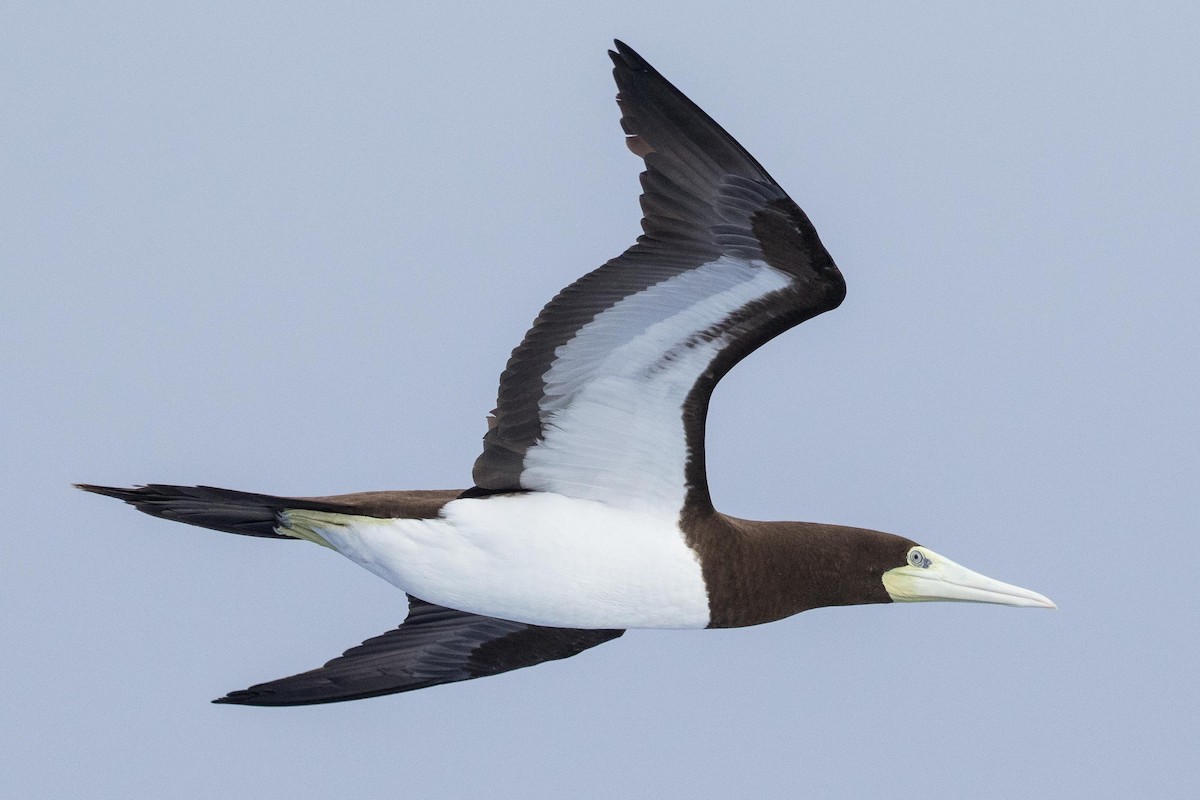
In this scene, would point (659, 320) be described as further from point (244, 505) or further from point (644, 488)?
point (244, 505)

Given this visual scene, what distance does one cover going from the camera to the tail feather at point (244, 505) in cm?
901

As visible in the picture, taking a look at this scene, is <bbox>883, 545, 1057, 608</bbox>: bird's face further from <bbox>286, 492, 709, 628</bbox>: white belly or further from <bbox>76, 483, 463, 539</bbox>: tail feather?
<bbox>76, 483, 463, 539</bbox>: tail feather

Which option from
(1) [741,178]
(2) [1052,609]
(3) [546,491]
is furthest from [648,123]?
(2) [1052,609]

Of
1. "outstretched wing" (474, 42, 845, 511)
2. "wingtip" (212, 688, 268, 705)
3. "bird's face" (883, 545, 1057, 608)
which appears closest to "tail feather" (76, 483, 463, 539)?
"outstretched wing" (474, 42, 845, 511)

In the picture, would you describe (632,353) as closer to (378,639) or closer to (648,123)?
(648,123)

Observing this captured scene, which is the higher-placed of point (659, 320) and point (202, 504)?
point (659, 320)

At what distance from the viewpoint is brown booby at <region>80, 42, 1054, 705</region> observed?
330 inches

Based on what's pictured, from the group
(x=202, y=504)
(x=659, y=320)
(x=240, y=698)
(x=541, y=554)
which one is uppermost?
(x=659, y=320)

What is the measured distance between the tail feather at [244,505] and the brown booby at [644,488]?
0.03 feet

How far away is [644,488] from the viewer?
939cm

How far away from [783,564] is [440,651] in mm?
2072

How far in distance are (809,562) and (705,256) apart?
2031mm

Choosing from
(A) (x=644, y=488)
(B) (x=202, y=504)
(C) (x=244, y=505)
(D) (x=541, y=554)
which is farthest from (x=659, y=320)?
(B) (x=202, y=504)

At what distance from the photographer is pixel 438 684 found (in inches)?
416
